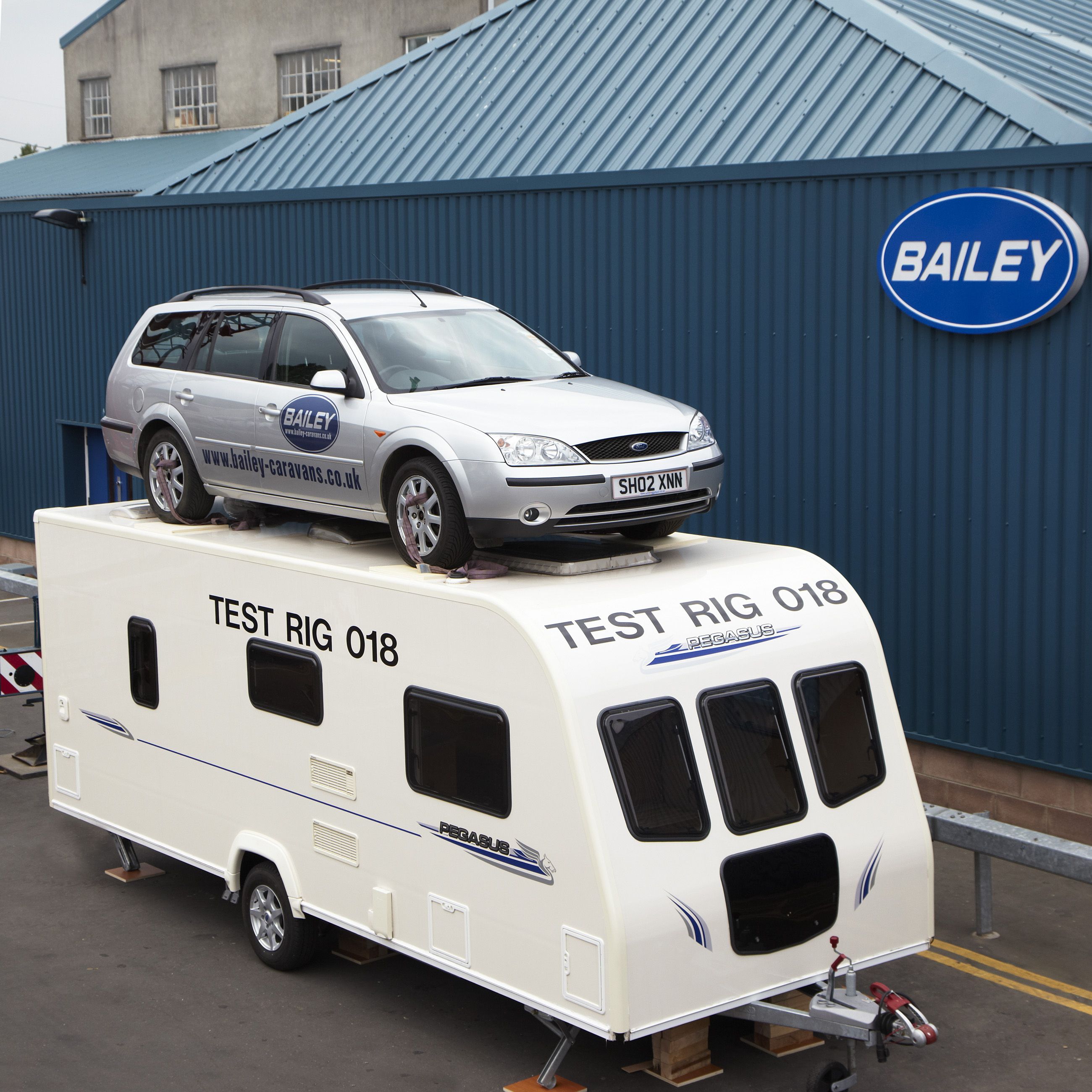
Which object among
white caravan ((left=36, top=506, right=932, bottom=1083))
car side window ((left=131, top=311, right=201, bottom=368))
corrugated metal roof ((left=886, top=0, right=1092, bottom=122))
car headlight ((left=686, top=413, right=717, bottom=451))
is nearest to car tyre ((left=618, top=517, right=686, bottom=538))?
white caravan ((left=36, top=506, right=932, bottom=1083))

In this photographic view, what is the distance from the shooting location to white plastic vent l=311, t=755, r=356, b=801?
25.8ft

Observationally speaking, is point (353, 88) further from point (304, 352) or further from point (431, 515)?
point (431, 515)

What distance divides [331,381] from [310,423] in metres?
0.38

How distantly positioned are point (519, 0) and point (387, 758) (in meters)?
13.0

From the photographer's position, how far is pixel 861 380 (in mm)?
11539

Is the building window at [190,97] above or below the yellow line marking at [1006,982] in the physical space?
above

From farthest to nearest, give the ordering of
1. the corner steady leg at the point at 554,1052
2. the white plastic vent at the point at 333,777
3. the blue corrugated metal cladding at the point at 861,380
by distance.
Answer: the blue corrugated metal cladding at the point at 861,380 → the white plastic vent at the point at 333,777 → the corner steady leg at the point at 554,1052

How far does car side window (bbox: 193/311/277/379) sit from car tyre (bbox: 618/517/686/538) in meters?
2.56

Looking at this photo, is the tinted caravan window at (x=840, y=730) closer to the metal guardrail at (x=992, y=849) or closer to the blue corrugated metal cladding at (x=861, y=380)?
the metal guardrail at (x=992, y=849)

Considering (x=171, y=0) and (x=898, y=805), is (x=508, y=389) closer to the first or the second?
(x=898, y=805)

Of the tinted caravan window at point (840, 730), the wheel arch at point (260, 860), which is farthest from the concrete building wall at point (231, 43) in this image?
the tinted caravan window at point (840, 730)

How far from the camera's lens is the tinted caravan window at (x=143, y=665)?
924cm

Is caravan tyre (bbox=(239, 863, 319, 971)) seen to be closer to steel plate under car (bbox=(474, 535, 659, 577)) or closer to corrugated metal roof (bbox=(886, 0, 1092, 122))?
steel plate under car (bbox=(474, 535, 659, 577))

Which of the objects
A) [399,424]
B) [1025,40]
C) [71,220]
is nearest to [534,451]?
[399,424]
